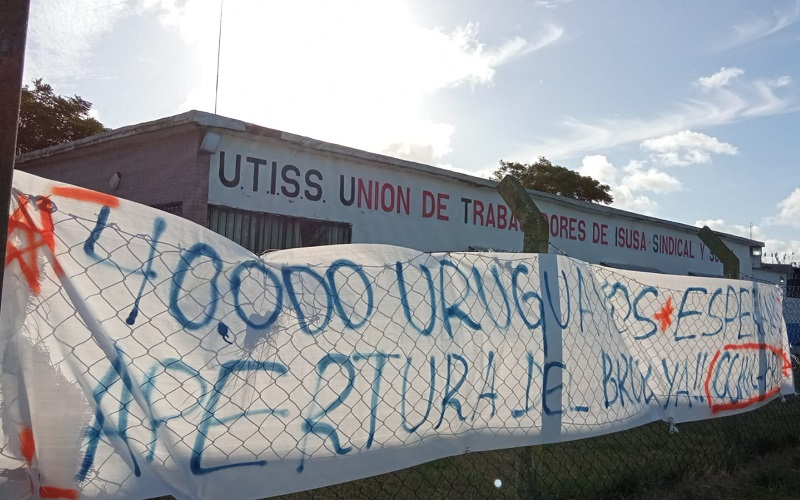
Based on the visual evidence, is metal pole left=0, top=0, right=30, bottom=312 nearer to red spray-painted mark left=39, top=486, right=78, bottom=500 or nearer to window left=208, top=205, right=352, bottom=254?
red spray-painted mark left=39, top=486, right=78, bottom=500

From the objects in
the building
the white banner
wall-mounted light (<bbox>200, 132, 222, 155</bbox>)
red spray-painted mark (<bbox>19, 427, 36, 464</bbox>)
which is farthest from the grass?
wall-mounted light (<bbox>200, 132, 222, 155</bbox>)

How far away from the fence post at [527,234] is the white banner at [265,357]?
16 centimetres

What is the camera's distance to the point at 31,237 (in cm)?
193

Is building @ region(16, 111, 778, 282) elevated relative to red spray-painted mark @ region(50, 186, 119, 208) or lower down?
elevated

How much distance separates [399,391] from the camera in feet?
8.91

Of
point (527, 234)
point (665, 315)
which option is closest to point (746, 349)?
point (665, 315)

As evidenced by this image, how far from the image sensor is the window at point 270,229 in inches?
367

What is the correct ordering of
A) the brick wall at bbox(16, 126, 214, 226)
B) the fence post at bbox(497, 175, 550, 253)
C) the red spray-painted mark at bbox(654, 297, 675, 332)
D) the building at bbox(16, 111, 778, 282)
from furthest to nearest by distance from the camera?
the building at bbox(16, 111, 778, 282) < the brick wall at bbox(16, 126, 214, 226) < the red spray-painted mark at bbox(654, 297, 675, 332) < the fence post at bbox(497, 175, 550, 253)

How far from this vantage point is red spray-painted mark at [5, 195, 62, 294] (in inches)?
74.8

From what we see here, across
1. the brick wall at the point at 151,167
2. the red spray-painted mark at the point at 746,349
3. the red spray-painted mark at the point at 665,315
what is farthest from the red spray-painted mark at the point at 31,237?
the brick wall at the point at 151,167

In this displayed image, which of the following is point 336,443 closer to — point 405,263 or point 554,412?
point 405,263

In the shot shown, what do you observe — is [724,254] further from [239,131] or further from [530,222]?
[239,131]

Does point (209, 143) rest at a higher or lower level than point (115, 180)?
higher

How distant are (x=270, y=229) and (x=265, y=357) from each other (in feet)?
25.1
